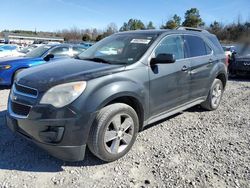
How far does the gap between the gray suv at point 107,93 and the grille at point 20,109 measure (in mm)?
12

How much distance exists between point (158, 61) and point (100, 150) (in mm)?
1559

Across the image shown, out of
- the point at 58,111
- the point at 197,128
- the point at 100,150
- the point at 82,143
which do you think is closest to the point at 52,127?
the point at 58,111

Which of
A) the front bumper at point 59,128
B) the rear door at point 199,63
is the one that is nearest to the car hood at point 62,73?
the front bumper at point 59,128

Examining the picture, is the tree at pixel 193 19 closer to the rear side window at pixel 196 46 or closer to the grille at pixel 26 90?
the rear side window at pixel 196 46

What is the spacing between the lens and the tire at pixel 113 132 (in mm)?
3055

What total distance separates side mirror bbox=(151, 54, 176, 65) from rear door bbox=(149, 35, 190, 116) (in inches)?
3.6

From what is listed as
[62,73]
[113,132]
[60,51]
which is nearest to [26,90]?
[62,73]

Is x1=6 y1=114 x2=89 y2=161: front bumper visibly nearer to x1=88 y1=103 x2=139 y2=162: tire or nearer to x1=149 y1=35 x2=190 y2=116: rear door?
x1=88 y1=103 x2=139 y2=162: tire

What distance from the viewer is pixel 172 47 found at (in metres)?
4.34

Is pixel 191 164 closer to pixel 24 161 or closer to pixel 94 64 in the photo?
pixel 94 64

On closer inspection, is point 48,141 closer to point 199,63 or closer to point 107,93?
point 107,93

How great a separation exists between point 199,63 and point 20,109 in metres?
3.30

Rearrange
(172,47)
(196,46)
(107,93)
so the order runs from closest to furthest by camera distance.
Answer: (107,93) → (172,47) → (196,46)

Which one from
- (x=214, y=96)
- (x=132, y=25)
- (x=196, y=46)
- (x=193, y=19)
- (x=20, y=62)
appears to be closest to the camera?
(x=196, y=46)
